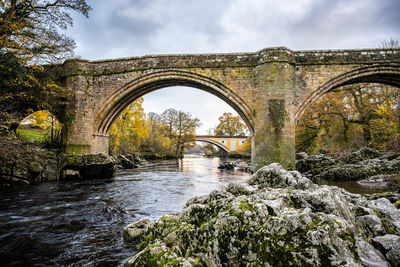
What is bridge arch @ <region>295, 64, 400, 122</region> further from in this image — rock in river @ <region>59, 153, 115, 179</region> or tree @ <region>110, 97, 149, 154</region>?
tree @ <region>110, 97, 149, 154</region>

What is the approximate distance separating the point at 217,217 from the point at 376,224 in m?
1.80

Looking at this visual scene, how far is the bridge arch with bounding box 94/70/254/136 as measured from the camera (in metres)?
10.5

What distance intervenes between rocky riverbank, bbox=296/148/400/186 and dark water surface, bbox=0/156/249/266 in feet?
23.2

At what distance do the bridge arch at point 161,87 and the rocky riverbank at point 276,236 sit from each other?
8.19m

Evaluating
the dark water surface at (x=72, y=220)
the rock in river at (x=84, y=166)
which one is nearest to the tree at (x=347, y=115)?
the dark water surface at (x=72, y=220)

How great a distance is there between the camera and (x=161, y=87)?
39.1 ft

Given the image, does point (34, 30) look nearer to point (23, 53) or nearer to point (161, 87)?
point (23, 53)

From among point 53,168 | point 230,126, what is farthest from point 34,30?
point 230,126

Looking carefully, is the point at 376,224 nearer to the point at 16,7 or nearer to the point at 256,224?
the point at 256,224

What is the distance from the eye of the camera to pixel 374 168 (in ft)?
29.5

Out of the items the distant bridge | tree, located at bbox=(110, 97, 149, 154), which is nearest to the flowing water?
tree, located at bbox=(110, 97, 149, 154)

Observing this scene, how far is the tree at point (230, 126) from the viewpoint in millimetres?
44031

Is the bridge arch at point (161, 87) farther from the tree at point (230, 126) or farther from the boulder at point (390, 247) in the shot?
the tree at point (230, 126)

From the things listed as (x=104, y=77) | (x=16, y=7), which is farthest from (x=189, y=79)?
(x=16, y=7)
